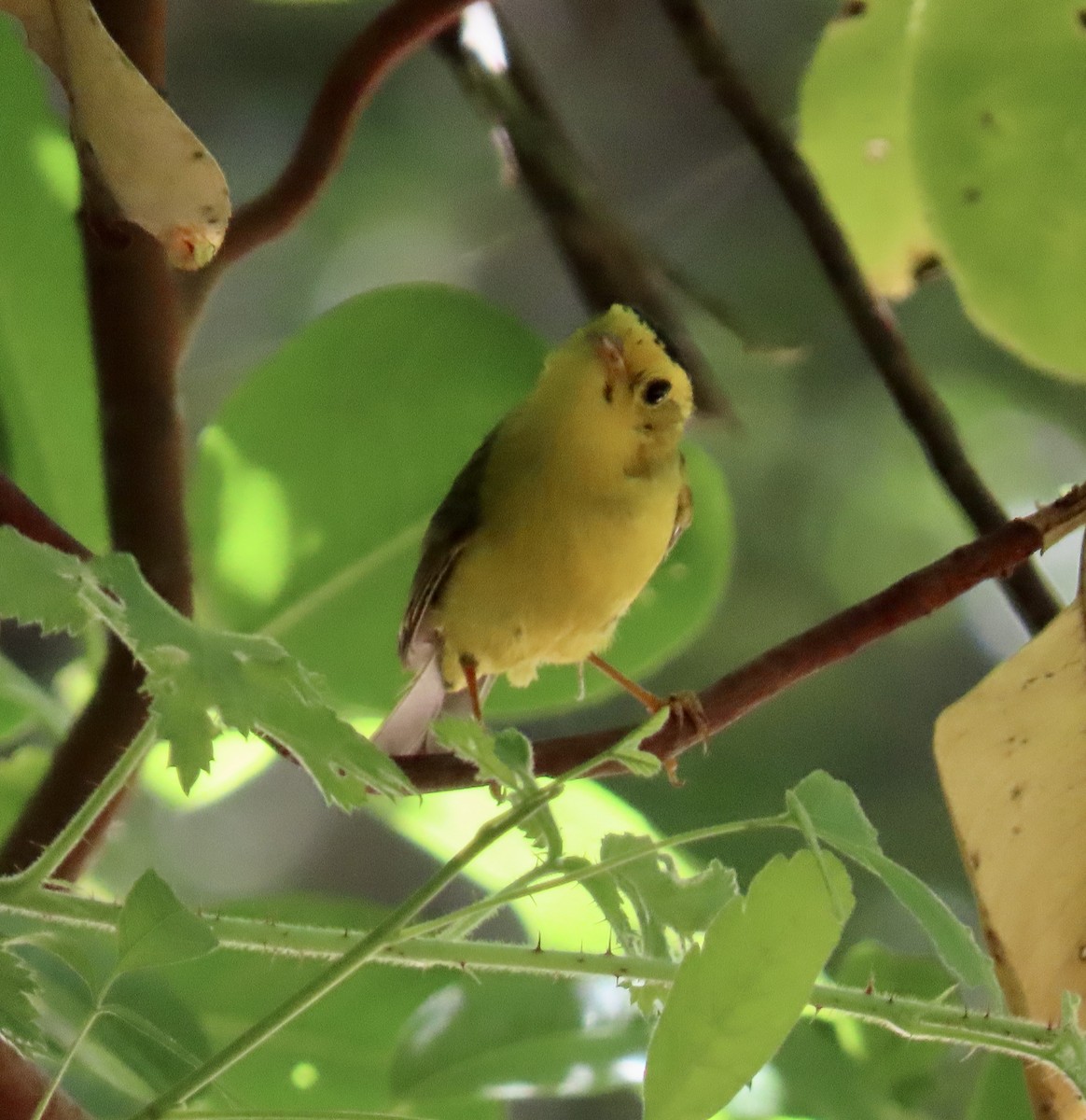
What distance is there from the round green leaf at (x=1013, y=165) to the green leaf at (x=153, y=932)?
0.55 m

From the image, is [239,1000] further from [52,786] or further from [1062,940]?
[1062,940]

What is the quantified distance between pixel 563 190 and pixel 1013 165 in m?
0.36

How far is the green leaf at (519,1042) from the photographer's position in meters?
0.69

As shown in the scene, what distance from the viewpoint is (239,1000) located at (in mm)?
745

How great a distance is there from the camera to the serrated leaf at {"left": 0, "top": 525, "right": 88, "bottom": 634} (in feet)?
1.05

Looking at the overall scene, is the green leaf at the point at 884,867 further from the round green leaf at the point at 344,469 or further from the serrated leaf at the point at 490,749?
the round green leaf at the point at 344,469

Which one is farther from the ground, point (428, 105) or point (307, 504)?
point (428, 105)

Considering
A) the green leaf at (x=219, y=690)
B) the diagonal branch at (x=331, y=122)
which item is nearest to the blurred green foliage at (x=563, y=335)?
the diagonal branch at (x=331, y=122)

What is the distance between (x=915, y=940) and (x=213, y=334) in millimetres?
983

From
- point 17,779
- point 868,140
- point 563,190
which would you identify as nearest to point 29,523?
point 17,779

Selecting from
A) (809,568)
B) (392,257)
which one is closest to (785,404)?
(809,568)

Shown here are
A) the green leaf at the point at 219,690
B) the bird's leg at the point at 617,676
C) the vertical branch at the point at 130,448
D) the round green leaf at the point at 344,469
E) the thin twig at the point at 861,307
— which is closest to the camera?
the green leaf at the point at 219,690

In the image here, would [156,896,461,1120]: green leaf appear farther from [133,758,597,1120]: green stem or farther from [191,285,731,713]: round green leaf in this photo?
[133,758,597,1120]: green stem

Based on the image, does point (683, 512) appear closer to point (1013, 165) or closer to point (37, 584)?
point (1013, 165)
